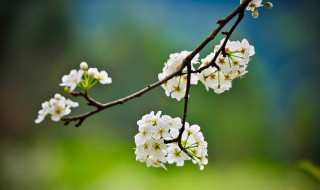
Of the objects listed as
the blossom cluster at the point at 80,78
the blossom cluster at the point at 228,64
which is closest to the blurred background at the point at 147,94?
the blossom cluster at the point at 228,64

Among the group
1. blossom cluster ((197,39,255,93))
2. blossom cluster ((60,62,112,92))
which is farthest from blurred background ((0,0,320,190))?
blossom cluster ((60,62,112,92))

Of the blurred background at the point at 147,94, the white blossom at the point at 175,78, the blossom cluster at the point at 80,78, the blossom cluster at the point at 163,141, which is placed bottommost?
the blossom cluster at the point at 163,141

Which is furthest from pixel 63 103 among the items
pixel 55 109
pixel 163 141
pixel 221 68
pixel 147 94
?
pixel 147 94

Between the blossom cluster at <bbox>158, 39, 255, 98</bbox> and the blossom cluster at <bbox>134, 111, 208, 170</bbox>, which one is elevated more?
the blossom cluster at <bbox>158, 39, 255, 98</bbox>

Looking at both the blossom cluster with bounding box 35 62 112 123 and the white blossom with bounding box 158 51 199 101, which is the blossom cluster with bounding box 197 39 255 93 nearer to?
the white blossom with bounding box 158 51 199 101

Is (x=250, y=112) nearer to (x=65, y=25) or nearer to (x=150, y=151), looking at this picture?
(x=65, y=25)

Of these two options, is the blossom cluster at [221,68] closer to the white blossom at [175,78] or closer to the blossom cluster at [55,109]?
the white blossom at [175,78]

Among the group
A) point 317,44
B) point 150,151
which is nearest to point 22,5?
point 317,44
